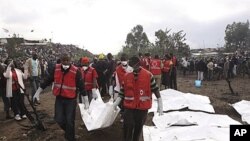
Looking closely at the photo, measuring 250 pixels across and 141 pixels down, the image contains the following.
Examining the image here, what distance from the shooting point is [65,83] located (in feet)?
25.8

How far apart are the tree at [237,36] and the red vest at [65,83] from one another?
45.0 meters

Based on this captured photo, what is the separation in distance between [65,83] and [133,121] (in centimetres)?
159

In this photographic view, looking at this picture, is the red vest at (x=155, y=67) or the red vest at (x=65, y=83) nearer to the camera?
the red vest at (x=65, y=83)

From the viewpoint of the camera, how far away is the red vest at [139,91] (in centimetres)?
709

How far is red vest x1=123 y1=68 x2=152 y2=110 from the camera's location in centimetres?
709

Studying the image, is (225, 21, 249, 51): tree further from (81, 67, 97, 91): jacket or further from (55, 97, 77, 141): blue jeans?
(55, 97, 77, 141): blue jeans

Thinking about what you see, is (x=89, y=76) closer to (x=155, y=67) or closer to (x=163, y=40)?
(x=155, y=67)

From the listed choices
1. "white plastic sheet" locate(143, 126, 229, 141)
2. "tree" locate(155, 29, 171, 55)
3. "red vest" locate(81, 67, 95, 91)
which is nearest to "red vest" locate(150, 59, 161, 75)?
"red vest" locate(81, 67, 95, 91)

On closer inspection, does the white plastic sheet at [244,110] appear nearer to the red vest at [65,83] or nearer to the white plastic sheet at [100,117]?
the white plastic sheet at [100,117]

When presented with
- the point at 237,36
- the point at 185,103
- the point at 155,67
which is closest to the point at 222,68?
the point at 155,67

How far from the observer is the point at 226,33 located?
174 feet

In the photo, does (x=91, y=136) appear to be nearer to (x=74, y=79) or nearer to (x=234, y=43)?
(x=74, y=79)

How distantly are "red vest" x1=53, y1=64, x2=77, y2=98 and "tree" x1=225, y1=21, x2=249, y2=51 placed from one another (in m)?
45.0

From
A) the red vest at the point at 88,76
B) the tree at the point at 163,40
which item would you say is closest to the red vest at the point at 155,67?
the red vest at the point at 88,76
